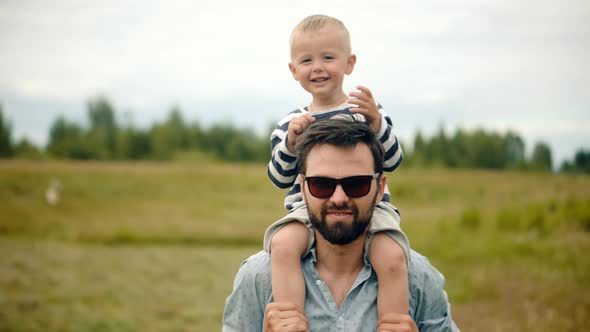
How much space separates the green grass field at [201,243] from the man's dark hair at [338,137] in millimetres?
6512

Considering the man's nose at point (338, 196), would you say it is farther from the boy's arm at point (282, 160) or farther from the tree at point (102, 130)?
the tree at point (102, 130)

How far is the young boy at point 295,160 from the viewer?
11.0 ft

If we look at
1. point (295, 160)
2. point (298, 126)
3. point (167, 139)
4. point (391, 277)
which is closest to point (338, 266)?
point (391, 277)

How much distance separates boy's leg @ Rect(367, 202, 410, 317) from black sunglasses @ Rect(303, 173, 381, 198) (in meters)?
0.27

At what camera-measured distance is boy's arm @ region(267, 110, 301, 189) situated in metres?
3.63

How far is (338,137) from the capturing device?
10.9 feet

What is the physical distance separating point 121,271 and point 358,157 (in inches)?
574

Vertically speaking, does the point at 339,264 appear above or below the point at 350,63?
below

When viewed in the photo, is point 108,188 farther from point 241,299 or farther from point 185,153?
point 185,153

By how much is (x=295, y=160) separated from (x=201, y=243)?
778 inches

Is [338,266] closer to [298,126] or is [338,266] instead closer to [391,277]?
[391,277]

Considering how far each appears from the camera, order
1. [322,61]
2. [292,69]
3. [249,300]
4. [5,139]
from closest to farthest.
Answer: [249,300]
[322,61]
[292,69]
[5,139]

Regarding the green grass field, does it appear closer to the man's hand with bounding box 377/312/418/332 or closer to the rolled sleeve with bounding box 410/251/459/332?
the rolled sleeve with bounding box 410/251/459/332

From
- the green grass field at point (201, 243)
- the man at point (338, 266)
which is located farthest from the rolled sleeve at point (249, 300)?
the green grass field at point (201, 243)
